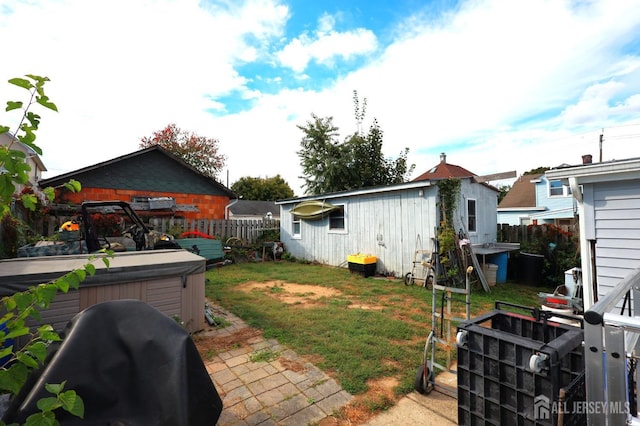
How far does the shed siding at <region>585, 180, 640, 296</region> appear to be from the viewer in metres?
3.53

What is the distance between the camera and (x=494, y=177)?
712 centimetres

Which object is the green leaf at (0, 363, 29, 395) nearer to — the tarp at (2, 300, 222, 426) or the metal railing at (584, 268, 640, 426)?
the tarp at (2, 300, 222, 426)

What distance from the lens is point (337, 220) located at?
10.2 metres

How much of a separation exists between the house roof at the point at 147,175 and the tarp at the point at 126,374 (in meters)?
12.0

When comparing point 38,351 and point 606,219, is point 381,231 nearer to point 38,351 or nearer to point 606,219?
point 606,219

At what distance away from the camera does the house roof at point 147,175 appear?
35.7ft

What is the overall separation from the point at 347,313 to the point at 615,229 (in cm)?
405

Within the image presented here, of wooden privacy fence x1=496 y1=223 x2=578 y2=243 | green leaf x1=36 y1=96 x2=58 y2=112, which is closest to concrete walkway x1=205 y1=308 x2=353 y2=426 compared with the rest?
green leaf x1=36 y1=96 x2=58 y2=112

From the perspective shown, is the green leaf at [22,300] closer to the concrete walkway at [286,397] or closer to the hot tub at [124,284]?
the concrete walkway at [286,397]

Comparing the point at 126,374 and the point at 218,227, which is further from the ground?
the point at 218,227

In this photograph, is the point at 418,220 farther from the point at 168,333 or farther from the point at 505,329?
the point at 168,333

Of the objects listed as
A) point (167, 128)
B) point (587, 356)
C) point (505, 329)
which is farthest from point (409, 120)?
point (167, 128)

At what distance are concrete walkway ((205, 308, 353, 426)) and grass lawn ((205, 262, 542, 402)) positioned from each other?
7.8 inches

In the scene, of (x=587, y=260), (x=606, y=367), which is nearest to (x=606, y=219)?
(x=587, y=260)
